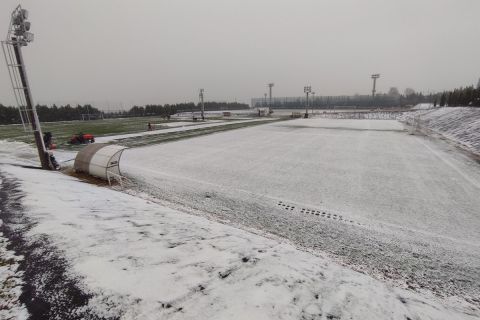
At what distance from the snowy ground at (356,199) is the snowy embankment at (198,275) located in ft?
3.64

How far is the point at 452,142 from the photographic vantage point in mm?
22828

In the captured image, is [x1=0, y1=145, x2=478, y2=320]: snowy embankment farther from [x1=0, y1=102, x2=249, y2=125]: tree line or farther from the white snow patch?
[x1=0, y1=102, x2=249, y2=125]: tree line

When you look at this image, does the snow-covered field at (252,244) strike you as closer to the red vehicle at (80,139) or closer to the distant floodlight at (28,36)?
the distant floodlight at (28,36)

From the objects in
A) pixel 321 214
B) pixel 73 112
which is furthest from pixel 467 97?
pixel 73 112

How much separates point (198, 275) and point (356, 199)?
25.6ft

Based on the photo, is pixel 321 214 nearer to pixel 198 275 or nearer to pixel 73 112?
pixel 198 275

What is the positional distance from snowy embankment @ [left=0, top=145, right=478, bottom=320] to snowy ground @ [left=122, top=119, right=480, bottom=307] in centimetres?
111

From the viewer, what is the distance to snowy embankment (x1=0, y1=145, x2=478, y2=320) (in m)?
3.80

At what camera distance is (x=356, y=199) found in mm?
9891

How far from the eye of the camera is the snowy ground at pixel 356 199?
617 centimetres

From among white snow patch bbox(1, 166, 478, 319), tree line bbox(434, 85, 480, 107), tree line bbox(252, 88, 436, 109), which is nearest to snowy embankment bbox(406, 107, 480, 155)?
tree line bbox(434, 85, 480, 107)

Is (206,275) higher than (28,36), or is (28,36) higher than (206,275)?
(28,36)

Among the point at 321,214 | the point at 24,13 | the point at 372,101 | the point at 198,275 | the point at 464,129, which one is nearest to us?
the point at 198,275

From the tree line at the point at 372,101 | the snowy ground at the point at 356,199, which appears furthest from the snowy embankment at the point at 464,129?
the tree line at the point at 372,101
